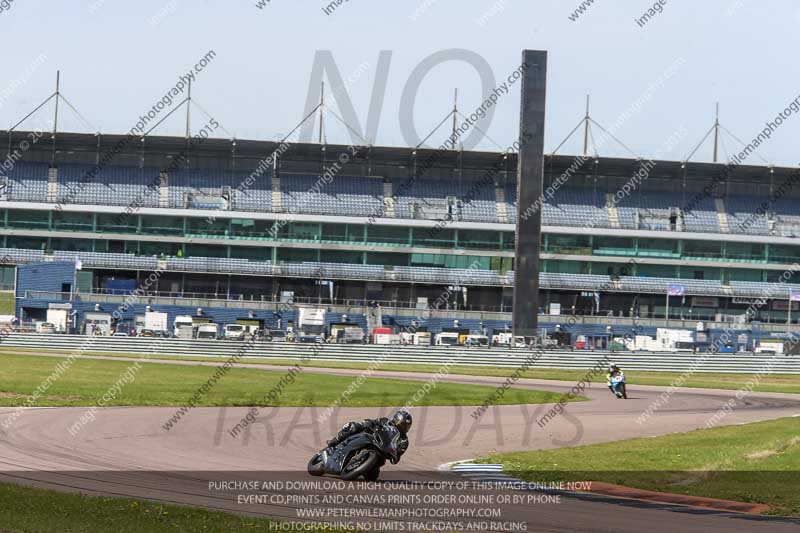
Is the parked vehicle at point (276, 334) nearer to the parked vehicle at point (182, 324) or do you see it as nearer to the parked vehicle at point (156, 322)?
the parked vehicle at point (182, 324)

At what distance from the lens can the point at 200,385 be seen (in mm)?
40156

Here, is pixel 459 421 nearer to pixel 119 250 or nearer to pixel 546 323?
pixel 546 323

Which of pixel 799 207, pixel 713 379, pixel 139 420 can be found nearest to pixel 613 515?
pixel 139 420

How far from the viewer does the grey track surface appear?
14.2 meters

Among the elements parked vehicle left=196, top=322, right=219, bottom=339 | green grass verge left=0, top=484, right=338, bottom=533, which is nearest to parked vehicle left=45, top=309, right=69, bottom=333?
parked vehicle left=196, top=322, right=219, bottom=339

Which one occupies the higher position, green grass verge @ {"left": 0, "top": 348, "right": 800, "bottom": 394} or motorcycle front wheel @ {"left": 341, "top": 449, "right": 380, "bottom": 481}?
motorcycle front wheel @ {"left": 341, "top": 449, "right": 380, "bottom": 481}

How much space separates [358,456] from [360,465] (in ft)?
0.50

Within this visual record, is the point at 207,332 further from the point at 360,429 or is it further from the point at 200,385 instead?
the point at 360,429

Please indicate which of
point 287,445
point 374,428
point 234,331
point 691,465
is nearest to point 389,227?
point 234,331

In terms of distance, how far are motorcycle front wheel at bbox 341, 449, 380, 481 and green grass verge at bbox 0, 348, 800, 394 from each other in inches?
1513

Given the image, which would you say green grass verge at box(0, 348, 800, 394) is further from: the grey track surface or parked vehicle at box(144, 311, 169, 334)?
the grey track surface

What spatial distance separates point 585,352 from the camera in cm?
6819

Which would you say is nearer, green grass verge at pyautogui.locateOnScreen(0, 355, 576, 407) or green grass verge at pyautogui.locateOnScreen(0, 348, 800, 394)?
green grass verge at pyautogui.locateOnScreen(0, 355, 576, 407)

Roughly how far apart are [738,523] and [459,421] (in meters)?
16.6
